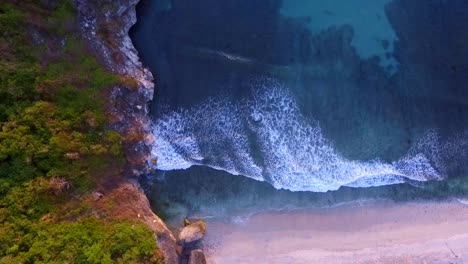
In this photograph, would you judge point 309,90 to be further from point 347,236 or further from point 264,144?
point 347,236

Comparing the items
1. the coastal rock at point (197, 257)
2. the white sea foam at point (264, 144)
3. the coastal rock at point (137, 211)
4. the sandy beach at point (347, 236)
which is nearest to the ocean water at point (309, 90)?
the white sea foam at point (264, 144)

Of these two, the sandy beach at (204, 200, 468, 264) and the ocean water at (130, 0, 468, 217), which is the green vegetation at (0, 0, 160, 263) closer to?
the ocean water at (130, 0, 468, 217)

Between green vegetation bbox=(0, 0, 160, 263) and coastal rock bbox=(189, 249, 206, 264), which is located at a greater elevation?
green vegetation bbox=(0, 0, 160, 263)

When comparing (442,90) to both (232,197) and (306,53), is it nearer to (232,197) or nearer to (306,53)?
(306,53)

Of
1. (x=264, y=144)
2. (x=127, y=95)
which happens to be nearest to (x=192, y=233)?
→ (x=264, y=144)

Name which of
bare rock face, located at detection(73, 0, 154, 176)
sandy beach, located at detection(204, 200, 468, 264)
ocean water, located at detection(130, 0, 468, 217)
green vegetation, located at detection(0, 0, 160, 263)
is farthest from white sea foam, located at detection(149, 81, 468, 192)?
green vegetation, located at detection(0, 0, 160, 263)

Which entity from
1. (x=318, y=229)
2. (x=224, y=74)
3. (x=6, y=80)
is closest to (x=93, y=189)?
(x=6, y=80)

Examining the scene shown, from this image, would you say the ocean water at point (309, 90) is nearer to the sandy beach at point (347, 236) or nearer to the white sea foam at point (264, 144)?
the white sea foam at point (264, 144)
